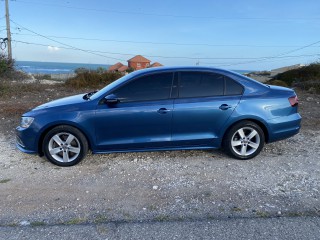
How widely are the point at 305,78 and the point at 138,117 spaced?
15083 mm

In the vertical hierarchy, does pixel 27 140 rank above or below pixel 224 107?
below

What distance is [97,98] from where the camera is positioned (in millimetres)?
4445

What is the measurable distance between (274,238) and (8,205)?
295 cm

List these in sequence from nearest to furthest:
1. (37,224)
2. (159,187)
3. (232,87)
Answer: (37,224) → (159,187) → (232,87)

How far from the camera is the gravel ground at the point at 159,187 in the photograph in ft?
10.2

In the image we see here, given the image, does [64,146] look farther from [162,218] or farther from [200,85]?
[200,85]

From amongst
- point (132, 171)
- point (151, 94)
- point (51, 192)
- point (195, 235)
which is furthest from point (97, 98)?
point (195, 235)

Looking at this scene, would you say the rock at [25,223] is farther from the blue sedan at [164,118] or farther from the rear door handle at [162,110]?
the rear door handle at [162,110]

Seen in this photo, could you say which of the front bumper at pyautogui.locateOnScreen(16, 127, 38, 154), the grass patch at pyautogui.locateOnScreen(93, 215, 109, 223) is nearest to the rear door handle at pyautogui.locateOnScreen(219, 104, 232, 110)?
the grass patch at pyautogui.locateOnScreen(93, 215, 109, 223)

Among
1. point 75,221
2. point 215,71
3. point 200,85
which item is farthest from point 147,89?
point 75,221

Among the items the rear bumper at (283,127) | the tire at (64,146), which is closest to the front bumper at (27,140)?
the tire at (64,146)

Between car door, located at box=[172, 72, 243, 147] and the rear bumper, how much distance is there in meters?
0.76

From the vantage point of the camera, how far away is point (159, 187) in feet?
12.3

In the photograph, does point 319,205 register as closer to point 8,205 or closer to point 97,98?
point 97,98
